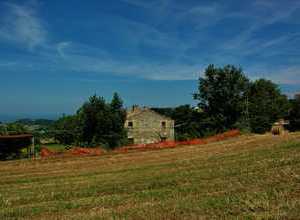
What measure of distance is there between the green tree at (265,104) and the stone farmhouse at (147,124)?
16341 mm

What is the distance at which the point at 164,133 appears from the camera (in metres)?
75.4

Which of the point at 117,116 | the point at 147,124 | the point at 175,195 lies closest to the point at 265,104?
the point at 147,124

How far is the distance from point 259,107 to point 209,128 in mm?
20332

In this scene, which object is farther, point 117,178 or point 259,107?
point 259,107

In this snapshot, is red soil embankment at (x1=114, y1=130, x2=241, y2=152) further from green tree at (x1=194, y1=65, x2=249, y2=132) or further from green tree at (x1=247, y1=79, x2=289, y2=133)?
green tree at (x1=194, y1=65, x2=249, y2=132)

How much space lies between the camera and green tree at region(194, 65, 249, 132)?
60719 millimetres

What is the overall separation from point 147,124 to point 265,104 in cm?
2246

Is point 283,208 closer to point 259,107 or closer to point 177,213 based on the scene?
point 177,213

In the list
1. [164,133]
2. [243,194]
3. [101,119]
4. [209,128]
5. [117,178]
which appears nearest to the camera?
[243,194]

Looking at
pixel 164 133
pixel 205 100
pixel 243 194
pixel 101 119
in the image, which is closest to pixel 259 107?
pixel 205 100

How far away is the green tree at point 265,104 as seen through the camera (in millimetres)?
44416

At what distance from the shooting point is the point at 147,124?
79625 mm

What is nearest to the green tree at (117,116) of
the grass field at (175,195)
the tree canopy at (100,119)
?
the tree canopy at (100,119)

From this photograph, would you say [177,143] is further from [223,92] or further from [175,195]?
[223,92]
